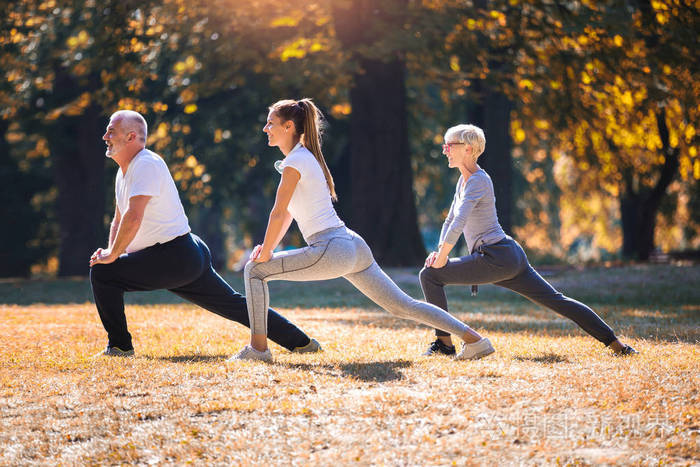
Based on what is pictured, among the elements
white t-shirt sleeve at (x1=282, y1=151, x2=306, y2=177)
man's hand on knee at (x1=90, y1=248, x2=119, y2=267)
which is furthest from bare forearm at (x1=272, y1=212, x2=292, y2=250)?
man's hand on knee at (x1=90, y1=248, x2=119, y2=267)

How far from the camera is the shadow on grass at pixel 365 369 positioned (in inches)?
238

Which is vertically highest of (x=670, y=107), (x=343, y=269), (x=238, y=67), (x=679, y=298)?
(x=238, y=67)

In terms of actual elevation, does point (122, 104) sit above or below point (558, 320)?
above

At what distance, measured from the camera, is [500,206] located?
18531mm

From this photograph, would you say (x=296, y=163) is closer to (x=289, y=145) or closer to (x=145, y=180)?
(x=289, y=145)

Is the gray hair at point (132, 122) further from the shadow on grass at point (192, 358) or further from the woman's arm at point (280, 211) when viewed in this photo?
the shadow on grass at point (192, 358)

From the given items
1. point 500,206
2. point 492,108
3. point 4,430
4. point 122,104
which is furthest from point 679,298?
point 122,104

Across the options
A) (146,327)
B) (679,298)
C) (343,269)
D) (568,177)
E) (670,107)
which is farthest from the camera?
(568,177)

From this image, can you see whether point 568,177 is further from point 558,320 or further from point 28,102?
point 558,320

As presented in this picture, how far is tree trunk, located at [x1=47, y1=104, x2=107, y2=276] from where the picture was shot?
69.3 feet

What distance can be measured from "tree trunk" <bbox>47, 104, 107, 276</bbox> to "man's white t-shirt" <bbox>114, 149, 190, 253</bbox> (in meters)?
14.7

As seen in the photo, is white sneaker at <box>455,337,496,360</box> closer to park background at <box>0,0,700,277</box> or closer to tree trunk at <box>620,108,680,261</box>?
park background at <box>0,0,700,277</box>

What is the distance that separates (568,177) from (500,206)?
10070mm

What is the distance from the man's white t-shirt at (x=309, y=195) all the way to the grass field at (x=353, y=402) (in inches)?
40.2
